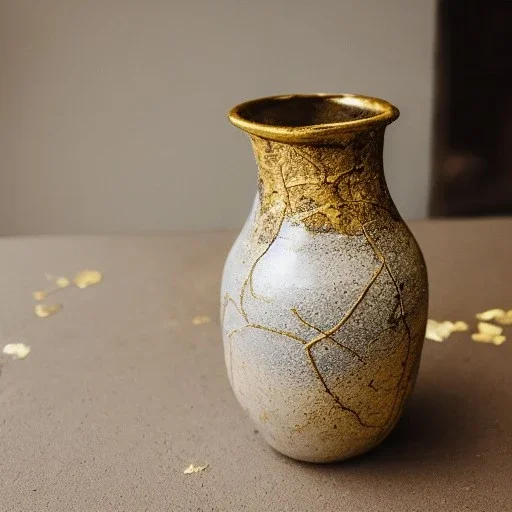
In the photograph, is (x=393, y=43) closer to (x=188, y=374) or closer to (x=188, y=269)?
(x=188, y=269)

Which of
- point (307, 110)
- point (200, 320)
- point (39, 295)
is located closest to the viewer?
point (307, 110)

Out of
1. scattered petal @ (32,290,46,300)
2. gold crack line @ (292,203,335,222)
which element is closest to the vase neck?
gold crack line @ (292,203,335,222)

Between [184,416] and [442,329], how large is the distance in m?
0.44

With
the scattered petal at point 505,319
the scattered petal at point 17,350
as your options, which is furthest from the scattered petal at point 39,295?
the scattered petal at point 505,319

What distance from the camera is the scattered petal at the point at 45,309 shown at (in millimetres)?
1281

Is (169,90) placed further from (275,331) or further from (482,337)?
(275,331)

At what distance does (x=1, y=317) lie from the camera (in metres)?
1.27

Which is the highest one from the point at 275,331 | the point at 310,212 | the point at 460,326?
the point at 310,212

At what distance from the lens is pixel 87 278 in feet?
4.68

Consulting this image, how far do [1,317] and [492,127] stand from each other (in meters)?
1.47

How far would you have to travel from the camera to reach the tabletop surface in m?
0.85

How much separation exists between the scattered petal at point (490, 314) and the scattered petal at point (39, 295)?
0.74 meters

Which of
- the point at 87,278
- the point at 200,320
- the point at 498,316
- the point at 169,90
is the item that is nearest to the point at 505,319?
the point at 498,316

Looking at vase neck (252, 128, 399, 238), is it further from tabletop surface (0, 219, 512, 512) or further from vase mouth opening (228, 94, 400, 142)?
tabletop surface (0, 219, 512, 512)
